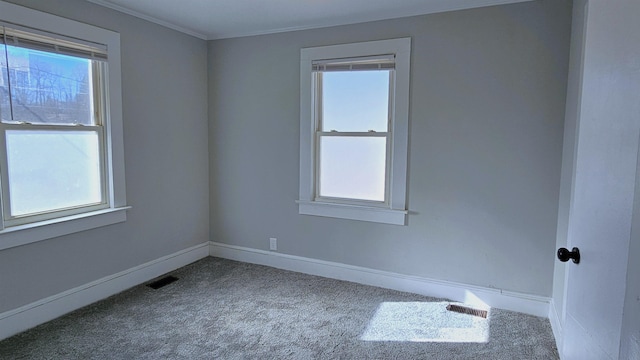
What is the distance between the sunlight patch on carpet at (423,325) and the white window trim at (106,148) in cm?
223

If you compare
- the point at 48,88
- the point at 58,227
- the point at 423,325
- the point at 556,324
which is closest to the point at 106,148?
the point at 48,88

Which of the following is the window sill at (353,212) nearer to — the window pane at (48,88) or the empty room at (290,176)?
the empty room at (290,176)

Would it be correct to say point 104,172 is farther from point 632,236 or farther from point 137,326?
point 632,236

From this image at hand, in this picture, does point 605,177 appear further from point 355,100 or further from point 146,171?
point 146,171

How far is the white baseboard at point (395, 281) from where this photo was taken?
9.69 ft

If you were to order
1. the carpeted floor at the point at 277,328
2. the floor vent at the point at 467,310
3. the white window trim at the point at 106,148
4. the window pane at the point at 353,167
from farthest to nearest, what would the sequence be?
the window pane at the point at 353,167
the floor vent at the point at 467,310
the white window trim at the point at 106,148
the carpeted floor at the point at 277,328

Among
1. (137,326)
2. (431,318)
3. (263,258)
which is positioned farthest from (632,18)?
(263,258)

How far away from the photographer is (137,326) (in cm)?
267

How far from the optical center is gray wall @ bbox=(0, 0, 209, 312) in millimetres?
2688

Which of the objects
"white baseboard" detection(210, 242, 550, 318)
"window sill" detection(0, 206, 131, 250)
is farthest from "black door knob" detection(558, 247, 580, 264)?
"window sill" detection(0, 206, 131, 250)

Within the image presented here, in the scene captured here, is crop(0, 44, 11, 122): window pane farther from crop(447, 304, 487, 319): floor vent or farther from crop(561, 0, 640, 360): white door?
crop(447, 304, 487, 319): floor vent

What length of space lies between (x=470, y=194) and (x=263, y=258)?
212 centimetres

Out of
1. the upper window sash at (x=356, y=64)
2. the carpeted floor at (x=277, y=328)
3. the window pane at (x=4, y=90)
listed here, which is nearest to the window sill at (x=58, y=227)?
the carpeted floor at (x=277, y=328)

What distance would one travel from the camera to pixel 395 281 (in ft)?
11.1
